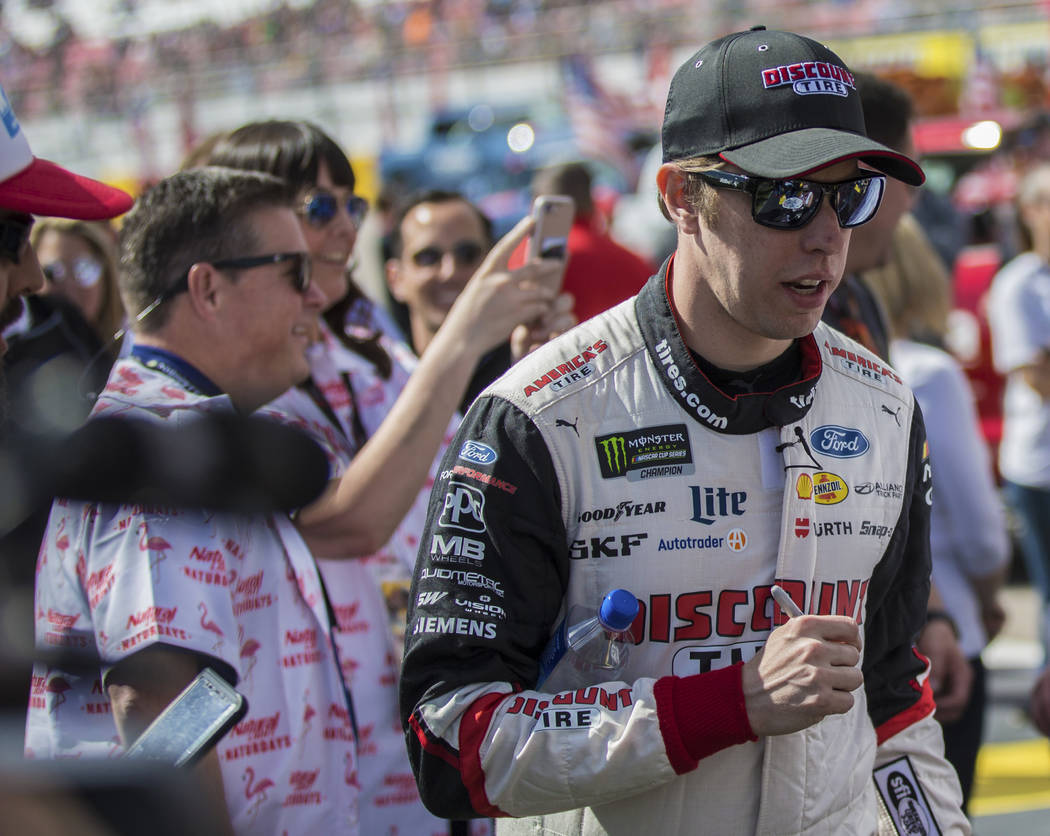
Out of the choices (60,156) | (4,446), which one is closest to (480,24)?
(60,156)

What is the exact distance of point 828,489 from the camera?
1827mm

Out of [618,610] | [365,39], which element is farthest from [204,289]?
[365,39]

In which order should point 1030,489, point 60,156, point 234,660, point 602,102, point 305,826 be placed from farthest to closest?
point 60,156
point 602,102
point 1030,489
point 305,826
point 234,660

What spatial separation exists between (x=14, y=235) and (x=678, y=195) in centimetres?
112

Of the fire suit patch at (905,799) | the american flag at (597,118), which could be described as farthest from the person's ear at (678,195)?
the american flag at (597,118)

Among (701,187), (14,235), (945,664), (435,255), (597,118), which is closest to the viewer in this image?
(701,187)

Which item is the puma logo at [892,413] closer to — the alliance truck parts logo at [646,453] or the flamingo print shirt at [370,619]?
the alliance truck parts logo at [646,453]

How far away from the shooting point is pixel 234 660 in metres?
2.04

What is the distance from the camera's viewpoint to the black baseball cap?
1.74 m

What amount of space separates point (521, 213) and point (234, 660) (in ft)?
39.8

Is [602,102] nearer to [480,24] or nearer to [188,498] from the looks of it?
[480,24]

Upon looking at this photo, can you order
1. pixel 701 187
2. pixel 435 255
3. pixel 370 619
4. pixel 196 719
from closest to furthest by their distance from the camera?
pixel 196 719 < pixel 701 187 < pixel 370 619 < pixel 435 255

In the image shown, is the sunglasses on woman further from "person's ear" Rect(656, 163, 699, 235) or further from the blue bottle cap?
the blue bottle cap

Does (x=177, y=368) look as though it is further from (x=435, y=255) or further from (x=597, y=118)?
(x=597, y=118)
